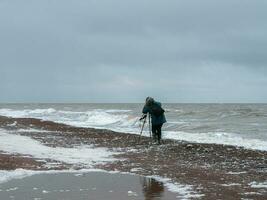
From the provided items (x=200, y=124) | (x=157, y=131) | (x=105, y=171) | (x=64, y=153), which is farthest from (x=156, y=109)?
(x=200, y=124)

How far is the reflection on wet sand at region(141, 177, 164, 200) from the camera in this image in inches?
349

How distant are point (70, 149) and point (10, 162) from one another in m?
4.76

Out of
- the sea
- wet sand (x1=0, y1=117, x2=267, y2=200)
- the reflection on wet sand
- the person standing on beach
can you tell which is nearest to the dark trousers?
the person standing on beach

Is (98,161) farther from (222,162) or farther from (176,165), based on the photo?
(222,162)

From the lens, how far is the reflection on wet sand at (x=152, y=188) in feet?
29.1

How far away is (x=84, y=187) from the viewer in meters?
9.65

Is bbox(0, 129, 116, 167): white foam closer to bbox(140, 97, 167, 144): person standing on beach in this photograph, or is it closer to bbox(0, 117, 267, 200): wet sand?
bbox(0, 117, 267, 200): wet sand

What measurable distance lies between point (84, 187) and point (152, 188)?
1.38m

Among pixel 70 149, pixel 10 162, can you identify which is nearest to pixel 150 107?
Result: pixel 70 149

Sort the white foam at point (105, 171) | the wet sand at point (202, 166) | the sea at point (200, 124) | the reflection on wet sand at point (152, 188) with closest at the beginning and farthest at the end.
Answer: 1. the reflection on wet sand at point (152, 188)
2. the white foam at point (105, 171)
3. the wet sand at point (202, 166)
4. the sea at point (200, 124)

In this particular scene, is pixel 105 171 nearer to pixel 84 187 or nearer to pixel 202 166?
pixel 84 187

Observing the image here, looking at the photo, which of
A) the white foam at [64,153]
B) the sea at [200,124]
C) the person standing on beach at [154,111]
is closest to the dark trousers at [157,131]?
the person standing on beach at [154,111]

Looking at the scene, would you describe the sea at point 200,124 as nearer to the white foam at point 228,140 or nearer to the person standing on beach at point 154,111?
the white foam at point 228,140

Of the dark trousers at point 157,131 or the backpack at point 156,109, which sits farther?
the dark trousers at point 157,131
